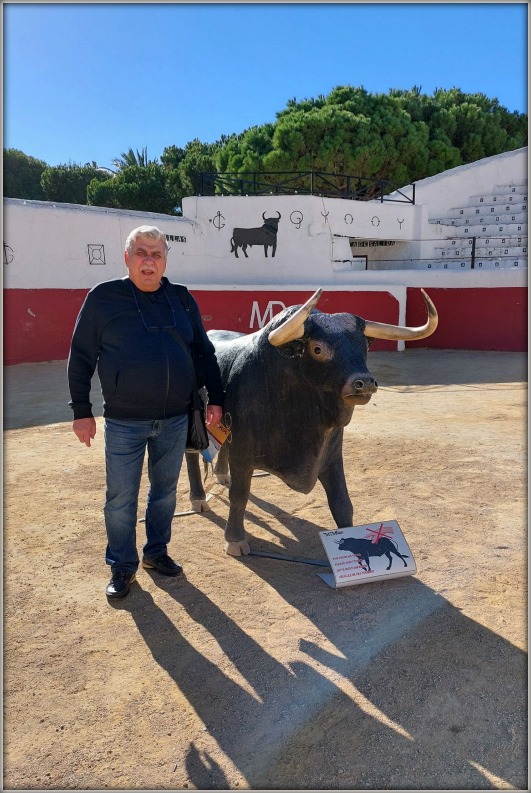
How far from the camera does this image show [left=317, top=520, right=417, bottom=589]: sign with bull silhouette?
271cm

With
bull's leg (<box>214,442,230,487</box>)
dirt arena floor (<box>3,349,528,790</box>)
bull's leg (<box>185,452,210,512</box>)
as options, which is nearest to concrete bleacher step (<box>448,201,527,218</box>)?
dirt arena floor (<box>3,349,528,790</box>)

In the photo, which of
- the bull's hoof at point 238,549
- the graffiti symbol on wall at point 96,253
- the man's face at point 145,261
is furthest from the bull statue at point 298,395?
the graffiti symbol on wall at point 96,253

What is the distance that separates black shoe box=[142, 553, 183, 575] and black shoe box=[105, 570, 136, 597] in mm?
207

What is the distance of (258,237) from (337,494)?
11.1 metres

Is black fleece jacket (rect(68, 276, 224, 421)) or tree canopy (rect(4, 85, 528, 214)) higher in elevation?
tree canopy (rect(4, 85, 528, 214))

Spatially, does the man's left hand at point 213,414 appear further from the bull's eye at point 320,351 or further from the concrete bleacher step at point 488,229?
the concrete bleacher step at point 488,229

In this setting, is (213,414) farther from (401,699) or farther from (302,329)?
(401,699)

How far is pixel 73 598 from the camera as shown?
106 inches

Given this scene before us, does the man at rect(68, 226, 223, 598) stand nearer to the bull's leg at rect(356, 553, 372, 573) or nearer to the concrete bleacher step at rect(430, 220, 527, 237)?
the bull's leg at rect(356, 553, 372, 573)

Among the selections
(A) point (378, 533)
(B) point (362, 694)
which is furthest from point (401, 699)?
(A) point (378, 533)

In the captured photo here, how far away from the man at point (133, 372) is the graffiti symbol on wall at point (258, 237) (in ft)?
36.0

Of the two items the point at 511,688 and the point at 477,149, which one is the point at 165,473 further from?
the point at 477,149

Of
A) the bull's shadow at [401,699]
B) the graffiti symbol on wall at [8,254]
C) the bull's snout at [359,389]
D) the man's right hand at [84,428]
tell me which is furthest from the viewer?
the graffiti symbol on wall at [8,254]

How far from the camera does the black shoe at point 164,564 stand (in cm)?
287
